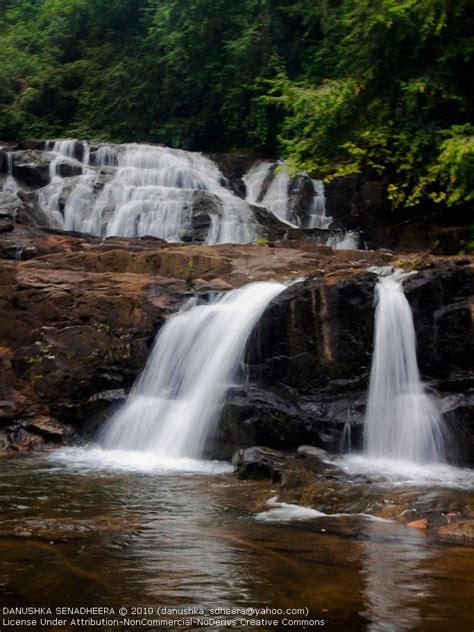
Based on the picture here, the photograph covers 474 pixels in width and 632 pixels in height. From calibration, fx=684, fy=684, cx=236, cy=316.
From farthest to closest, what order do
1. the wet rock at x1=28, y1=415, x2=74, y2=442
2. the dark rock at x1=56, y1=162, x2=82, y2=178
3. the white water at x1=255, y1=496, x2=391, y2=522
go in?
the dark rock at x1=56, y1=162, x2=82, y2=178, the wet rock at x1=28, y1=415, x2=74, y2=442, the white water at x1=255, y1=496, x2=391, y2=522

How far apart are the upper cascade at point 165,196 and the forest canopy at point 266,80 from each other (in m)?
1.17

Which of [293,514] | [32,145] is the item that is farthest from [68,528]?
[32,145]

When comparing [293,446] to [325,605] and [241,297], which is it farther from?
[325,605]

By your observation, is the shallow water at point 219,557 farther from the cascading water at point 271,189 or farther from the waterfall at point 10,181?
the waterfall at point 10,181

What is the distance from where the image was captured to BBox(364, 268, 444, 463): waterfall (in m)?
8.07

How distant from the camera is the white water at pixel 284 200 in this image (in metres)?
15.3

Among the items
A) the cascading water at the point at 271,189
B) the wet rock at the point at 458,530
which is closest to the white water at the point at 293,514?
the wet rock at the point at 458,530

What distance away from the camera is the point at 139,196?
625 inches

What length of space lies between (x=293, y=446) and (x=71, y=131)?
19226 millimetres

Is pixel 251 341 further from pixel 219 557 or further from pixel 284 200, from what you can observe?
pixel 284 200

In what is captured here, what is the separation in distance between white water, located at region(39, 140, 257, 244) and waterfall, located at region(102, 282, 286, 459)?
4.94m

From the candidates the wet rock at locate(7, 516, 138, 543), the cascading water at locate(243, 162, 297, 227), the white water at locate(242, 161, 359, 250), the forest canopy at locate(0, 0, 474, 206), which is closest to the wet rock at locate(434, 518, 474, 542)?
the wet rock at locate(7, 516, 138, 543)

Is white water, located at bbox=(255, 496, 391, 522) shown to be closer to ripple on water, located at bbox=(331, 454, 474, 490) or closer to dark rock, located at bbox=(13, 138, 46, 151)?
ripple on water, located at bbox=(331, 454, 474, 490)

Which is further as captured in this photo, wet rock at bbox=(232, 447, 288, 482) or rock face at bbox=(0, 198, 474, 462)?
rock face at bbox=(0, 198, 474, 462)
